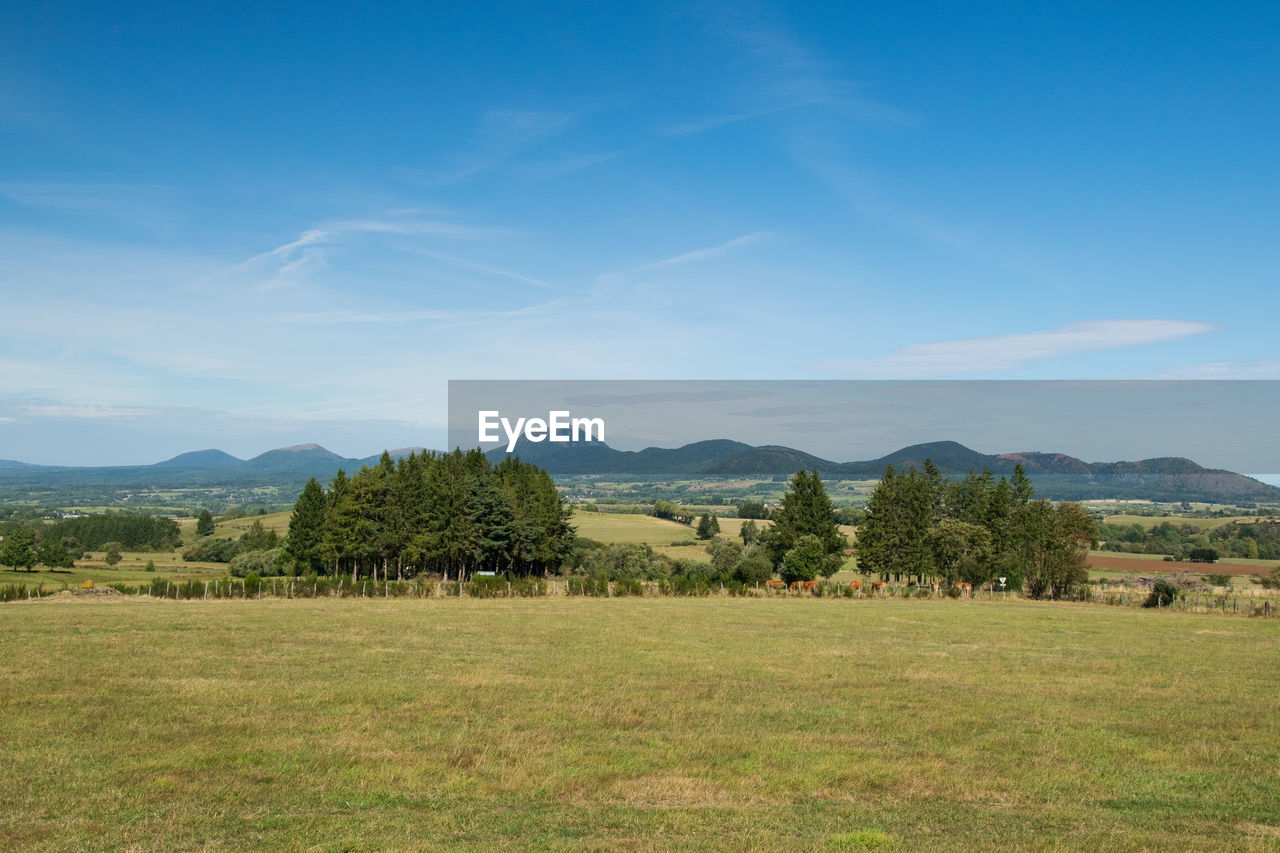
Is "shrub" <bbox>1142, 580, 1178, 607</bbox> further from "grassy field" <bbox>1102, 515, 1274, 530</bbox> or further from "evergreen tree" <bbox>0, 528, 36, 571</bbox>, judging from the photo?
"grassy field" <bbox>1102, 515, 1274, 530</bbox>

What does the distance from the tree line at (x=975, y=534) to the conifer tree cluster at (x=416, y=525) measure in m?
29.4

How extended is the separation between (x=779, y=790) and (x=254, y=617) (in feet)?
98.0

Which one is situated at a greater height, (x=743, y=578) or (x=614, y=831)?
(x=614, y=831)

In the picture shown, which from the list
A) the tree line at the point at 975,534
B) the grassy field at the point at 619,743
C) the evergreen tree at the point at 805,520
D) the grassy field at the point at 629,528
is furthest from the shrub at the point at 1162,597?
the grassy field at the point at 629,528

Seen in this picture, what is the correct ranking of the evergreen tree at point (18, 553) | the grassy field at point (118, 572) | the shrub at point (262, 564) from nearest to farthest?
the grassy field at point (118, 572)
the shrub at point (262, 564)
the evergreen tree at point (18, 553)

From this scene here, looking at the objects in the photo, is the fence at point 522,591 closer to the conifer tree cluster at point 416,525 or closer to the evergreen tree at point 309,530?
the conifer tree cluster at point 416,525

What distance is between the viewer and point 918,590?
61500 millimetres

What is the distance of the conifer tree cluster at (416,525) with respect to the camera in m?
67.1

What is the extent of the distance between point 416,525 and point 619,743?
2139 inches

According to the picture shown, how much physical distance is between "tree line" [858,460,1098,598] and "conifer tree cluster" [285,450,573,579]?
96.4 feet

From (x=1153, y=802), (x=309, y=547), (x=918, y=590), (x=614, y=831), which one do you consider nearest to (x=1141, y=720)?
(x=1153, y=802)

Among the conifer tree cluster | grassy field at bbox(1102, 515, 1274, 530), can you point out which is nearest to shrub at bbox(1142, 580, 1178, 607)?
the conifer tree cluster

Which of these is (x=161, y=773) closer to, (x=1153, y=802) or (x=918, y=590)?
(x=1153, y=802)

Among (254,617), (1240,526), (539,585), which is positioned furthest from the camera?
(1240,526)
